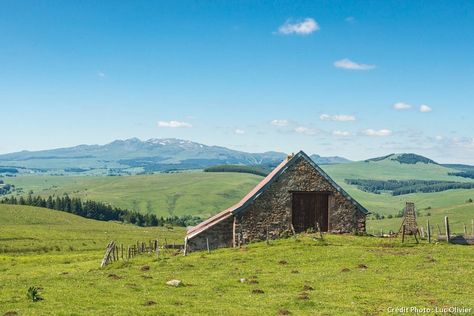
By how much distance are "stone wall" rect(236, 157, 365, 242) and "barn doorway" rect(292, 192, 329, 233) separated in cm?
60

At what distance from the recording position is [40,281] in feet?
104

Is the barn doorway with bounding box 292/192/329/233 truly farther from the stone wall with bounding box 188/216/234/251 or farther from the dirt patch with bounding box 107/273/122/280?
the dirt patch with bounding box 107/273/122/280

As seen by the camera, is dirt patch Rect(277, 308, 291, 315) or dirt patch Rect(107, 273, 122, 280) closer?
dirt patch Rect(277, 308, 291, 315)

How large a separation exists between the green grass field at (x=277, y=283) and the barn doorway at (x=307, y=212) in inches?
140

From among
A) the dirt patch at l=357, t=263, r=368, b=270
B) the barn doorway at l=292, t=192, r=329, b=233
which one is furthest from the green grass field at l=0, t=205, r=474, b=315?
the barn doorway at l=292, t=192, r=329, b=233

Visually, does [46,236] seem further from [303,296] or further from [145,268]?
[303,296]

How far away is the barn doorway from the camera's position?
4994 centimetres

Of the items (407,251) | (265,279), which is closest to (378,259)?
(407,251)

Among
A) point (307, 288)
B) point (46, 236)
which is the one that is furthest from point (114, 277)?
point (46, 236)

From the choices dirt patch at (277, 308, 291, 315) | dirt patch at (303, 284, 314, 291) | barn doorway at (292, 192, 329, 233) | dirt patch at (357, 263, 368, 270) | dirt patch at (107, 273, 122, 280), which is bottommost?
dirt patch at (107, 273, 122, 280)

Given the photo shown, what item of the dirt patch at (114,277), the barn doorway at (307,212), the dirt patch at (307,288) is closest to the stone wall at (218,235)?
the barn doorway at (307,212)

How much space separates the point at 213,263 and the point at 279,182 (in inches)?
567

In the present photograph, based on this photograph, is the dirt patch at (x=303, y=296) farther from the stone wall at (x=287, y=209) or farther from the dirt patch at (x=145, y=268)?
the stone wall at (x=287, y=209)

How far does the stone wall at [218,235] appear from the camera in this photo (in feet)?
159
